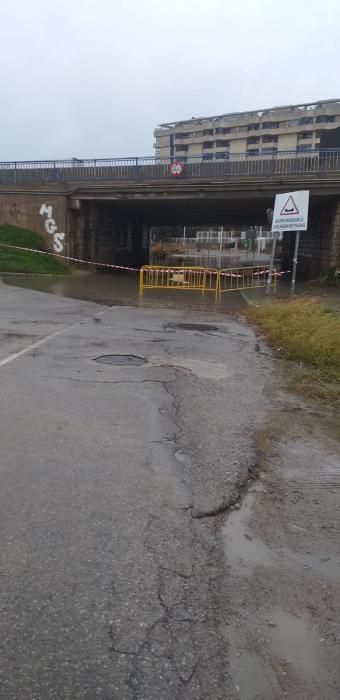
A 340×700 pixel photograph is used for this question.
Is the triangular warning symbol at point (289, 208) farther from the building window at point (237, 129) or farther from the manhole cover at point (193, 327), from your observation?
the building window at point (237, 129)

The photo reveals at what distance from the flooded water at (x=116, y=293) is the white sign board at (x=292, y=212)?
3055 mm

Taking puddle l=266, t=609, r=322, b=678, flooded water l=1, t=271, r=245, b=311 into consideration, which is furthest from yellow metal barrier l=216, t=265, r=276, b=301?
puddle l=266, t=609, r=322, b=678

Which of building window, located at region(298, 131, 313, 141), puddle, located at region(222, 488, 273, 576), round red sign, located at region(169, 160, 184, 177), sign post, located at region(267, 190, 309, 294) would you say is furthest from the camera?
building window, located at region(298, 131, 313, 141)

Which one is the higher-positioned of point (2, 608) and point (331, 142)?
point (331, 142)

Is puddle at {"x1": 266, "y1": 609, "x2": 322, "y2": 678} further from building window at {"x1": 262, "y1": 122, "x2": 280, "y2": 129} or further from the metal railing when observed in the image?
building window at {"x1": 262, "y1": 122, "x2": 280, "y2": 129}

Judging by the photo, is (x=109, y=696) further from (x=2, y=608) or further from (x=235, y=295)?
(x=235, y=295)

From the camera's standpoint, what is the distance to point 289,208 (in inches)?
688

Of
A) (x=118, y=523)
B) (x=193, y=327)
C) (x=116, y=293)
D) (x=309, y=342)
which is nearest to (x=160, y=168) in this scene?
(x=116, y=293)

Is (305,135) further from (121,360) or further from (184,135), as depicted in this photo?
(121,360)

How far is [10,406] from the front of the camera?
5.84 meters

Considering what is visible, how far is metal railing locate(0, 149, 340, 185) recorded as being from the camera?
24469mm

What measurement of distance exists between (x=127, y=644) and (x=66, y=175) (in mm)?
29050

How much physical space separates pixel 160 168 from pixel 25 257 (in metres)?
8.49

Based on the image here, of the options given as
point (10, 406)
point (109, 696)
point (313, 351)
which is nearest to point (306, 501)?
point (109, 696)
